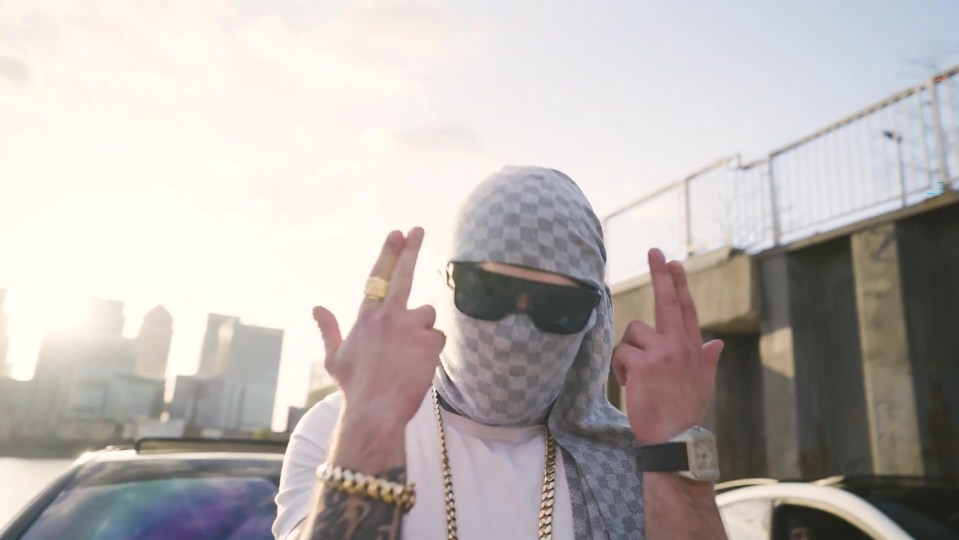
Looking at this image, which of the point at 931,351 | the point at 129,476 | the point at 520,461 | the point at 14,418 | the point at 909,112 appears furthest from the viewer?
the point at 14,418

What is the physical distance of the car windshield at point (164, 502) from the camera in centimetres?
266

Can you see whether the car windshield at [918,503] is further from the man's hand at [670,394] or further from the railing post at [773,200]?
the railing post at [773,200]

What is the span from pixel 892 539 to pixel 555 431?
1.64 meters

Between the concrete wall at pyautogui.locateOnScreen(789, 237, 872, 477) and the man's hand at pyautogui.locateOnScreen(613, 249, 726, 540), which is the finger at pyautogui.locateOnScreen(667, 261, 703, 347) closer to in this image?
the man's hand at pyautogui.locateOnScreen(613, 249, 726, 540)

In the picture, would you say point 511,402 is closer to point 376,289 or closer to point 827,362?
point 376,289

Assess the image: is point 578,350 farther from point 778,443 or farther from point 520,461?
point 778,443

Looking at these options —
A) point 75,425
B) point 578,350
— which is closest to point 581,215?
point 578,350

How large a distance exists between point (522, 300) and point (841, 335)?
19.6 feet

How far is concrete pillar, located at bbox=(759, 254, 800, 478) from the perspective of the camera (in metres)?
6.68

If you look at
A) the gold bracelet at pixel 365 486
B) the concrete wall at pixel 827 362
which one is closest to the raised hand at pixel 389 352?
the gold bracelet at pixel 365 486

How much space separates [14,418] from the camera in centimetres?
12850

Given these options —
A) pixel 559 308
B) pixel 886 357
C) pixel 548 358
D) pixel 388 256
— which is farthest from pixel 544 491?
pixel 886 357

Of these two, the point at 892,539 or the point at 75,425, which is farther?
the point at 75,425

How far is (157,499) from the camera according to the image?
283cm
